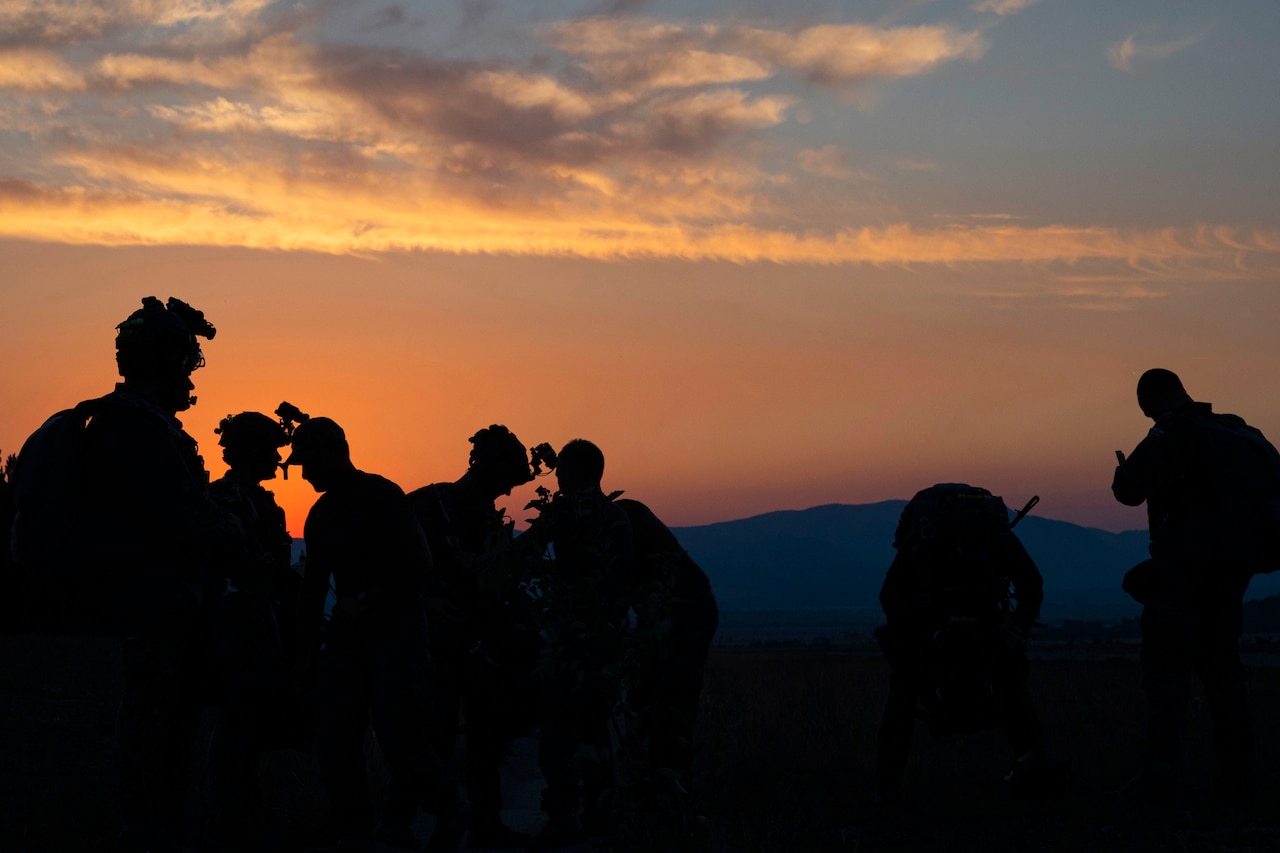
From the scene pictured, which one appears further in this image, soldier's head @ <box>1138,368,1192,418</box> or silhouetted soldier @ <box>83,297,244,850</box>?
soldier's head @ <box>1138,368,1192,418</box>

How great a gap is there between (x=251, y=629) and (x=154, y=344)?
147 cm

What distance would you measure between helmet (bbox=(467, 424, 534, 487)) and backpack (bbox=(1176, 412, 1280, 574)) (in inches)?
164

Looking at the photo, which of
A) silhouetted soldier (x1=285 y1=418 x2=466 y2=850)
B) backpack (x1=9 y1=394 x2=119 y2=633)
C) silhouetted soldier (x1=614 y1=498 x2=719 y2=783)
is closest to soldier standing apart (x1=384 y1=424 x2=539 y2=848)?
silhouetted soldier (x1=614 y1=498 x2=719 y2=783)

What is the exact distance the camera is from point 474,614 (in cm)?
779

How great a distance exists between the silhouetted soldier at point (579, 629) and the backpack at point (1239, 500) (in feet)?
12.1

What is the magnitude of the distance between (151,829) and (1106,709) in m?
14.6

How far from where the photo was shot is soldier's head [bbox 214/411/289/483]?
7980mm

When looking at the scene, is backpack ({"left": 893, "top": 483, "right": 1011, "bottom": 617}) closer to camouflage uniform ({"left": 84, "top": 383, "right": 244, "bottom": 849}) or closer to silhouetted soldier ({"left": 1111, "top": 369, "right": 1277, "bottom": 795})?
silhouetted soldier ({"left": 1111, "top": 369, "right": 1277, "bottom": 795})

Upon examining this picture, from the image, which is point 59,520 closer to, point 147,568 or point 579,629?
point 147,568

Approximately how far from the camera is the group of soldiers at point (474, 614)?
5.70m

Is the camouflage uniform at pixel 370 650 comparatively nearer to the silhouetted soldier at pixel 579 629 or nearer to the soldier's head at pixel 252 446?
the silhouetted soldier at pixel 579 629

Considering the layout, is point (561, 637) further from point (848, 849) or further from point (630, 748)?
point (848, 849)

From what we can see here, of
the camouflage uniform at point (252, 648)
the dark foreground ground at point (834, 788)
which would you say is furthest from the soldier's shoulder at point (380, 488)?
the dark foreground ground at point (834, 788)

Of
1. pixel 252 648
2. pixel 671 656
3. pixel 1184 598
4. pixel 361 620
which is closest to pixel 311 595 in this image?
pixel 361 620
